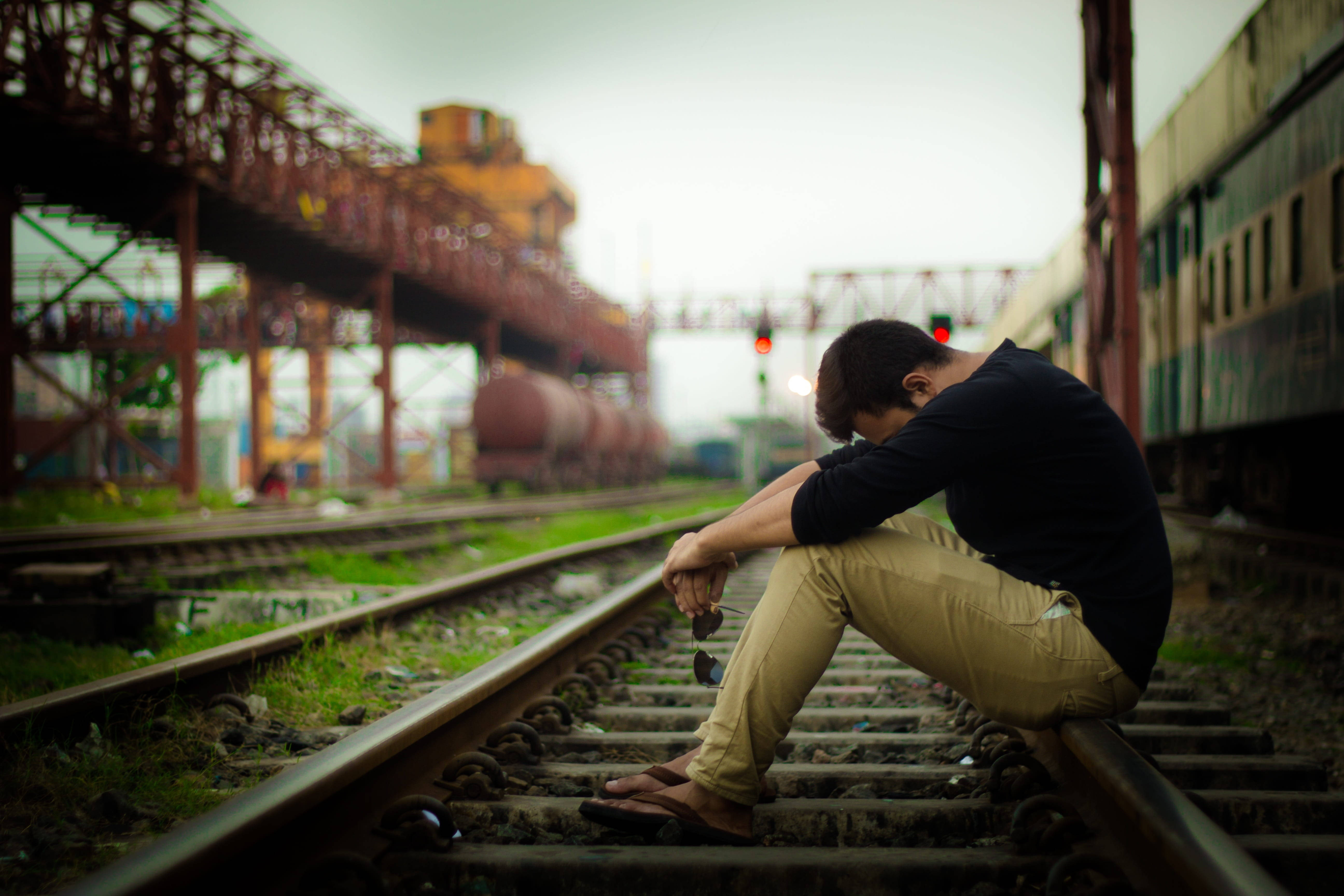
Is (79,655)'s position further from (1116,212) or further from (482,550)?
(1116,212)

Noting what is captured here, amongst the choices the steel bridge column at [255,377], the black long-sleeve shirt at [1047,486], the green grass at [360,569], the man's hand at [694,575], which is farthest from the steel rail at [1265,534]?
the steel bridge column at [255,377]

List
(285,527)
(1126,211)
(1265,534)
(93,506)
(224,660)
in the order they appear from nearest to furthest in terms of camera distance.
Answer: (224,660) < (1126,211) < (1265,534) < (285,527) < (93,506)

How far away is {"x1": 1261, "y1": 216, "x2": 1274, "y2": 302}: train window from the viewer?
6934mm

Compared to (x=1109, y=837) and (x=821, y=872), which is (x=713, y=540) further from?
(x=1109, y=837)

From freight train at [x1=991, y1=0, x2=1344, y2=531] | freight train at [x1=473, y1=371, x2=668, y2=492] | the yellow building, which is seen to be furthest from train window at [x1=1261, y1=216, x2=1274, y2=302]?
the yellow building

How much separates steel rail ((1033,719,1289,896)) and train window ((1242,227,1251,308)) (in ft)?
21.4

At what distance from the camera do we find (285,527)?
9742 millimetres

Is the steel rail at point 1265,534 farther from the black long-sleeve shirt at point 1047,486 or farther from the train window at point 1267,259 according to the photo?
the black long-sleeve shirt at point 1047,486

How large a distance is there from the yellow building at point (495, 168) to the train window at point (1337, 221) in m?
54.2

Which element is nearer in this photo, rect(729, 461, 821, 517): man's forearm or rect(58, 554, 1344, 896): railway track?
rect(58, 554, 1344, 896): railway track

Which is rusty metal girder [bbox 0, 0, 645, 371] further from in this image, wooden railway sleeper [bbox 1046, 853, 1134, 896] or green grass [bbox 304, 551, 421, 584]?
wooden railway sleeper [bbox 1046, 853, 1134, 896]

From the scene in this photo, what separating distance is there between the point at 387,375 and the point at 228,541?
14106mm

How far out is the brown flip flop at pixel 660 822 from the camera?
2070 mm

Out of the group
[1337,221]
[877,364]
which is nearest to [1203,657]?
[1337,221]
